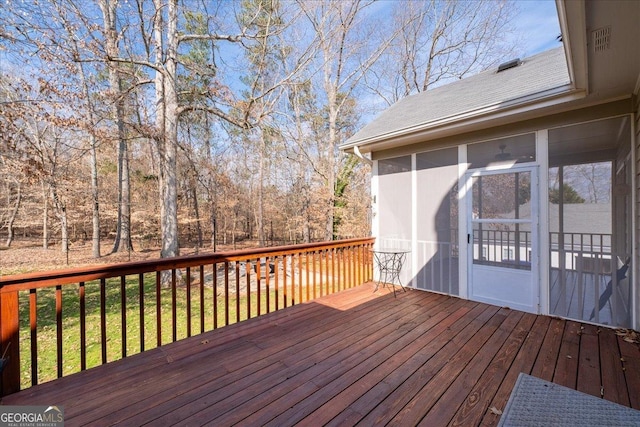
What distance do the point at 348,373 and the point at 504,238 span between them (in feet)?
9.58

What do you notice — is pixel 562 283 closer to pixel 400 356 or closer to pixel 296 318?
pixel 400 356

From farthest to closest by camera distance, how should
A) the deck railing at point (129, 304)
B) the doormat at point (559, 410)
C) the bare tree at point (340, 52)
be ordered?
the bare tree at point (340, 52) < the deck railing at point (129, 304) < the doormat at point (559, 410)

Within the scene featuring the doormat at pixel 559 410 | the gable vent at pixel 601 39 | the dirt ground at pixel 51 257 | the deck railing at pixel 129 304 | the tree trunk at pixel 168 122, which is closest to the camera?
the doormat at pixel 559 410

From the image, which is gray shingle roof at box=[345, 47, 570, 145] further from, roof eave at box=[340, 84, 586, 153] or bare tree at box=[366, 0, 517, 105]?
bare tree at box=[366, 0, 517, 105]

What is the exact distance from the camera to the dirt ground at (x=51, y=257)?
891 centimetres

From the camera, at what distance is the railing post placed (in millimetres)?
1929

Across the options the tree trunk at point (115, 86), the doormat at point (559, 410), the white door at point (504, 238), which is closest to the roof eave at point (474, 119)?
the white door at point (504, 238)

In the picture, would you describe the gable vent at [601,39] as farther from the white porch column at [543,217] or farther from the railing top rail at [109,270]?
the railing top rail at [109,270]

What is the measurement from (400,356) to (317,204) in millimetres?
8899

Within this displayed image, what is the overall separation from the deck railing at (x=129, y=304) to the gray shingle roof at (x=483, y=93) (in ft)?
7.02

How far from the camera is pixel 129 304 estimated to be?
246 inches

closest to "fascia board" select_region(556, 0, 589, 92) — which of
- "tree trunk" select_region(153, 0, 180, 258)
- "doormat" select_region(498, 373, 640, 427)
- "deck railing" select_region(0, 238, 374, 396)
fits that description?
"doormat" select_region(498, 373, 640, 427)

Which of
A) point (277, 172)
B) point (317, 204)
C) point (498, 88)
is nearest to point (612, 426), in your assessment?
point (498, 88)

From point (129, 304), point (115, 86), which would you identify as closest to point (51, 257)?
point (129, 304)
